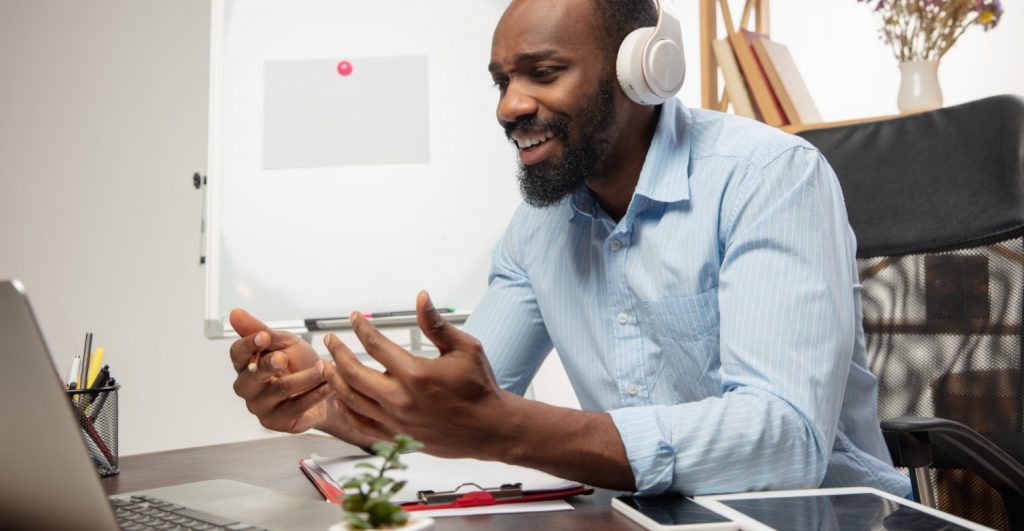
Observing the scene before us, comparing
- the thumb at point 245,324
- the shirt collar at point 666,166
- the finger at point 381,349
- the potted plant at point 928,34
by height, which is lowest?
the thumb at point 245,324

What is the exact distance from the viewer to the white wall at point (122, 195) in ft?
8.02

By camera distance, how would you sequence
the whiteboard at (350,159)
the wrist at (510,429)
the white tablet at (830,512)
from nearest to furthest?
the white tablet at (830,512)
the wrist at (510,429)
the whiteboard at (350,159)

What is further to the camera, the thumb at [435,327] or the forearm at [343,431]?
the forearm at [343,431]

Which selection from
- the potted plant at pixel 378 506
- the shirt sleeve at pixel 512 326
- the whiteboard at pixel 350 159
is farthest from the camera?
the whiteboard at pixel 350 159

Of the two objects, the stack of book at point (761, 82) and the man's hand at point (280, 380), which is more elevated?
the stack of book at point (761, 82)

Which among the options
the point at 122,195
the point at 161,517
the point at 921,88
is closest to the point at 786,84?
the point at 921,88

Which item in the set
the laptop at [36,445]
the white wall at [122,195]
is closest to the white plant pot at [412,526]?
the laptop at [36,445]

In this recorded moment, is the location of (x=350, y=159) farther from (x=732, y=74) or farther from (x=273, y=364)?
(x=273, y=364)

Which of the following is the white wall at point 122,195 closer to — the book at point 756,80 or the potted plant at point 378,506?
the book at point 756,80

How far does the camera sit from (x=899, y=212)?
1192 millimetres

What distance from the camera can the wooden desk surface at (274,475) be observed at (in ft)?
2.12

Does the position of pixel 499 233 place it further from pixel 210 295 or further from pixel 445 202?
pixel 210 295

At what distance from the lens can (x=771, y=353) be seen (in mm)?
848

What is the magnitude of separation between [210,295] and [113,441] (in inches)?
49.7
